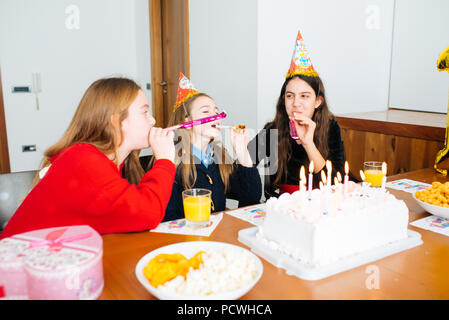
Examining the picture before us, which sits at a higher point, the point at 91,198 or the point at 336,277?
the point at 91,198

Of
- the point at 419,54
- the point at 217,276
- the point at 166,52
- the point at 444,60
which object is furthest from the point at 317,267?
the point at 166,52

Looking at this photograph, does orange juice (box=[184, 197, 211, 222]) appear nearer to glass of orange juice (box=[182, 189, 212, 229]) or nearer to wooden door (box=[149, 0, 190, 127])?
glass of orange juice (box=[182, 189, 212, 229])

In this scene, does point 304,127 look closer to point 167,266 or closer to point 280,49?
point 280,49

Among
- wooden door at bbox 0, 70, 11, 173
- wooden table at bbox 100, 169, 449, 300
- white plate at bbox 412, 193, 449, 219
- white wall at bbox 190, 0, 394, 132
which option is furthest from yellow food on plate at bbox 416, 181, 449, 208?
wooden door at bbox 0, 70, 11, 173

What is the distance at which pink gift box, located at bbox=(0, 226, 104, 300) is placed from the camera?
0.70 m

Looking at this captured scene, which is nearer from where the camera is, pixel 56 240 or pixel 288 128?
pixel 56 240

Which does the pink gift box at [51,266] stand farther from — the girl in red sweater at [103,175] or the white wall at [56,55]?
the white wall at [56,55]

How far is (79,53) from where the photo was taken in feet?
13.9

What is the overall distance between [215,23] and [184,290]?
265 centimetres

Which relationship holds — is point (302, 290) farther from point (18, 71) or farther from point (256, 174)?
point (18, 71)

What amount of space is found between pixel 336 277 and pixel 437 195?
0.63 meters

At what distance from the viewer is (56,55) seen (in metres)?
4.14

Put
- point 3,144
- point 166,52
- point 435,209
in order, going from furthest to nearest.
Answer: point 166,52, point 3,144, point 435,209

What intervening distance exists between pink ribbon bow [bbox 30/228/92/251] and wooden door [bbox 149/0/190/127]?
306 cm
